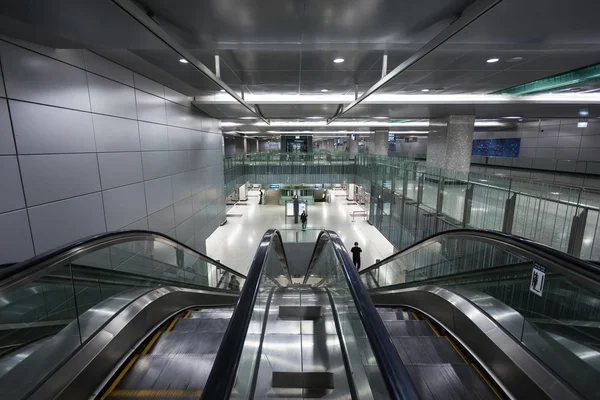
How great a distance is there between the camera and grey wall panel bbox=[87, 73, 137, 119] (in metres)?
5.11

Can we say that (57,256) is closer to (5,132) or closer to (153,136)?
(5,132)

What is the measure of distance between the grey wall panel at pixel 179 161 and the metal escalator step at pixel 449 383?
8.02m

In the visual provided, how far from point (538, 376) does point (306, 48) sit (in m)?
4.58

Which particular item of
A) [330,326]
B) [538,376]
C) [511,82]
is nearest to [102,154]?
[330,326]

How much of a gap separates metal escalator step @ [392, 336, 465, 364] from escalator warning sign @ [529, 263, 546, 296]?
2.73ft

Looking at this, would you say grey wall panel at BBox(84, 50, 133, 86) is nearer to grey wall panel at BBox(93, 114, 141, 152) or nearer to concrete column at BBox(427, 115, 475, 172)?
grey wall panel at BBox(93, 114, 141, 152)

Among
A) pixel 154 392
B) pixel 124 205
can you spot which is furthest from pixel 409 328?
pixel 124 205

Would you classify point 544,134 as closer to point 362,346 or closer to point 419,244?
point 419,244

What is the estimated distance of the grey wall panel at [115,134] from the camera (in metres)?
5.27

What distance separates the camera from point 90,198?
16.5 ft

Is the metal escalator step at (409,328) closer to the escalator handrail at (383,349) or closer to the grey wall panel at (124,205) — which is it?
the escalator handrail at (383,349)

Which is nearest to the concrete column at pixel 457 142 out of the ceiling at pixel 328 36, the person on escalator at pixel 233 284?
the ceiling at pixel 328 36

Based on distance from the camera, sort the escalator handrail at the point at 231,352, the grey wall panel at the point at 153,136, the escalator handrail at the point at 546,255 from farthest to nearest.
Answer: the grey wall panel at the point at 153,136 < the escalator handrail at the point at 546,255 < the escalator handrail at the point at 231,352

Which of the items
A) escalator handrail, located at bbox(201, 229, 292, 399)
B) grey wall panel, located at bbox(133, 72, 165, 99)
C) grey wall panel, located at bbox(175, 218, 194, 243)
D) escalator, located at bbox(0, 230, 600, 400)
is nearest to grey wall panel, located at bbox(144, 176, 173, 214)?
grey wall panel, located at bbox(175, 218, 194, 243)
